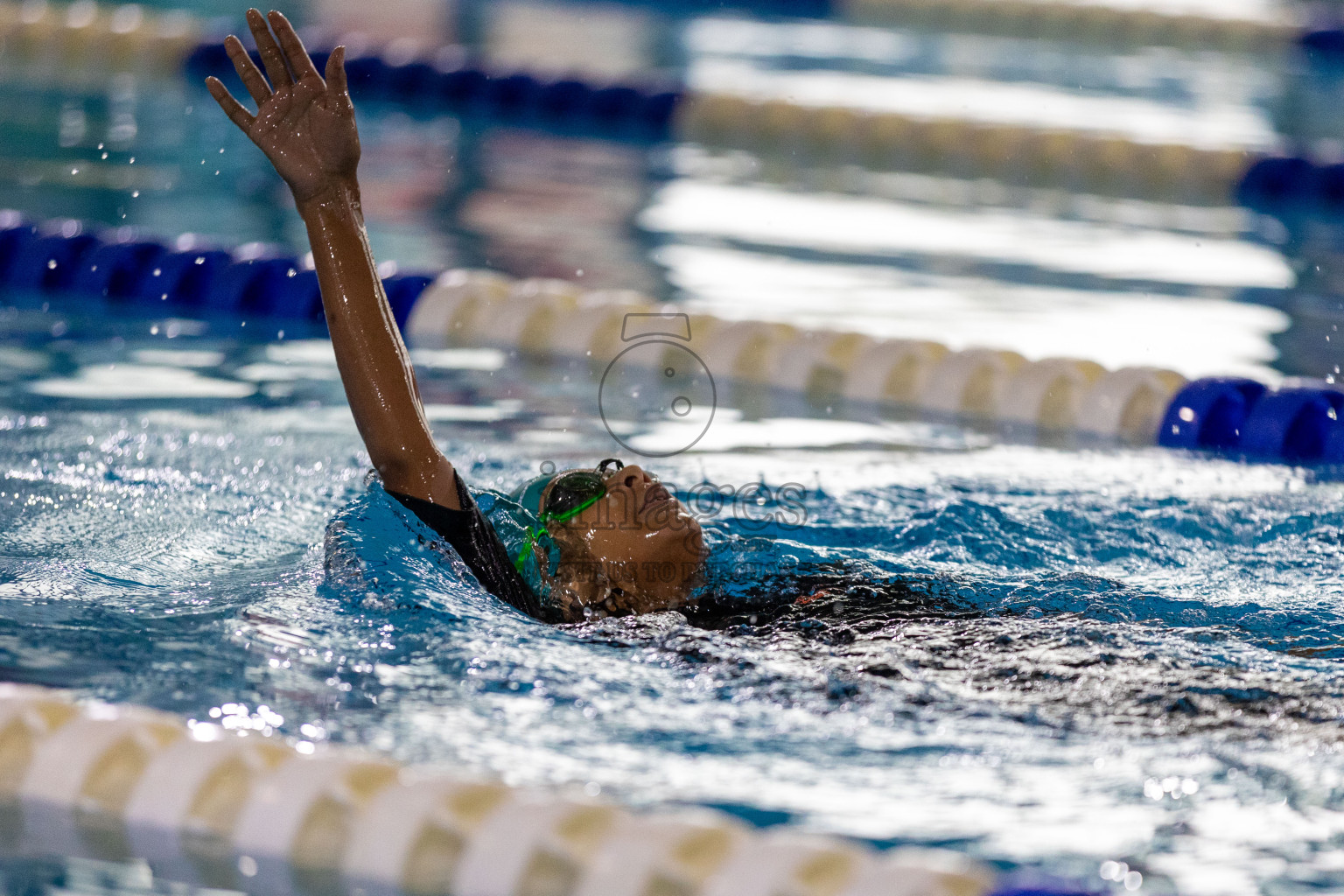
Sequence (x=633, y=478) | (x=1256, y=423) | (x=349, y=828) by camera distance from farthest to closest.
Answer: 1. (x=1256, y=423)
2. (x=633, y=478)
3. (x=349, y=828)

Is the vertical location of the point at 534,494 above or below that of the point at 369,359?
below

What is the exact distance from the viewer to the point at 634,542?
108 inches

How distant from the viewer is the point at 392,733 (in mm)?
2285

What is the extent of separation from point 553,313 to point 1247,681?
2.81 m

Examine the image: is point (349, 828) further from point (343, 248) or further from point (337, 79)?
point (337, 79)

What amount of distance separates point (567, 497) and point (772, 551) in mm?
624

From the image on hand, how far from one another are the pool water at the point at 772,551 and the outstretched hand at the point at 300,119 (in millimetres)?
586

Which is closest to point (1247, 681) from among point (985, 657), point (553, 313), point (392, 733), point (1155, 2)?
point (985, 657)

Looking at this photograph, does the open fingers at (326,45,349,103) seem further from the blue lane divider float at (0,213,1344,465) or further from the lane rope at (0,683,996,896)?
the blue lane divider float at (0,213,1344,465)

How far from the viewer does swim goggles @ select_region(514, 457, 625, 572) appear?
2.78 metres

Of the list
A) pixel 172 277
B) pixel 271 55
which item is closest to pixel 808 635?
pixel 271 55

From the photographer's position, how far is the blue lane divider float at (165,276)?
16.2 feet

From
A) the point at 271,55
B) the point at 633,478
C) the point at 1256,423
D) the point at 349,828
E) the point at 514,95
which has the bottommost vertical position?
the point at 349,828

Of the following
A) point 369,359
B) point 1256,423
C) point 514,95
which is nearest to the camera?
point 369,359
